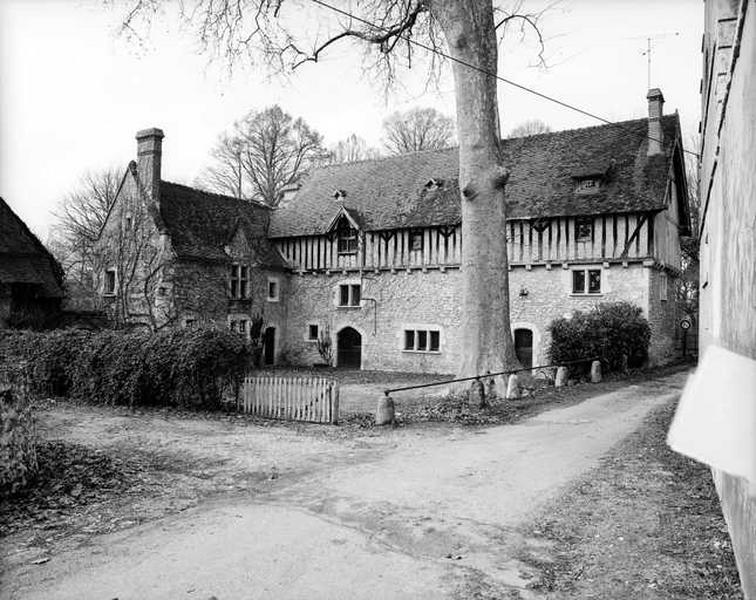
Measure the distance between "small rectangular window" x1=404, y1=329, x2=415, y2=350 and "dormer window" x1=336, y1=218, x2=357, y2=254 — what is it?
171 inches

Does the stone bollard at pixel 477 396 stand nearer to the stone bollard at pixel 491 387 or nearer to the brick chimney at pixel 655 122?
the stone bollard at pixel 491 387

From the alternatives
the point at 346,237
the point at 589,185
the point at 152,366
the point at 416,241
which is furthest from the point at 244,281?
the point at 152,366

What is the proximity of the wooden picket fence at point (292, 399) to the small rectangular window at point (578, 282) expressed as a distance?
1365 cm

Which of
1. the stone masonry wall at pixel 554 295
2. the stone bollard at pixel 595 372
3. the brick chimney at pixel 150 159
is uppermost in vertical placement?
the brick chimney at pixel 150 159

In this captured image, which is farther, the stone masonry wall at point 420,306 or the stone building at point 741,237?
the stone masonry wall at point 420,306

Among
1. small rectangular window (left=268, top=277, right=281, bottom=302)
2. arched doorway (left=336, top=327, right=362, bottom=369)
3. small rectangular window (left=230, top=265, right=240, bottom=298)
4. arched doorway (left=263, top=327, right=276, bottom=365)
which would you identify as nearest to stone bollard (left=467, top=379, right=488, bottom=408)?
arched doorway (left=336, top=327, right=362, bottom=369)

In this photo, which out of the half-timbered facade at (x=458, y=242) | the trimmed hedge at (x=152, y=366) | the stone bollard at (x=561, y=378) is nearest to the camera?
the trimmed hedge at (x=152, y=366)

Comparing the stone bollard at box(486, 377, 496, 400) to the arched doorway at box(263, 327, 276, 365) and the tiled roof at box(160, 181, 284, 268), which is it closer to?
the tiled roof at box(160, 181, 284, 268)

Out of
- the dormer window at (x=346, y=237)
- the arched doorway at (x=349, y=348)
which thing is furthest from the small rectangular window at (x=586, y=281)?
the arched doorway at (x=349, y=348)

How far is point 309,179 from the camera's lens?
107 ft

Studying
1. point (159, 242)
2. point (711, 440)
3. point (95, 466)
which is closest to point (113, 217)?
point (159, 242)

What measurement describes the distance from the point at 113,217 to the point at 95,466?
850 inches

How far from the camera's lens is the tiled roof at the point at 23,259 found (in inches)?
906

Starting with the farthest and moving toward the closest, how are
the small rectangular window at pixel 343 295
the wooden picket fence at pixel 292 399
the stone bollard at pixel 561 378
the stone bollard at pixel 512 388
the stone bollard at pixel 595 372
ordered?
the small rectangular window at pixel 343 295 < the stone bollard at pixel 595 372 < the stone bollard at pixel 561 378 < the stone bollard at pixel 512 388 < the wooden picket fence at pixel 292 399
